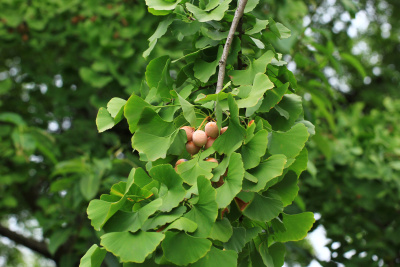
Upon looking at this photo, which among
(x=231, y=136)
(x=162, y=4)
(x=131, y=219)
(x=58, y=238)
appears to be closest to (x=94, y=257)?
(x=131, y=219)

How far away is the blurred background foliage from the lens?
7.54 feet

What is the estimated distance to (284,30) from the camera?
1.06 m

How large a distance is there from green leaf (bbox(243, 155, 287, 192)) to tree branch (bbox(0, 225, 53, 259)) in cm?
269

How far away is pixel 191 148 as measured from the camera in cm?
82

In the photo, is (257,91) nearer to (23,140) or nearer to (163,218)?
(163,218)

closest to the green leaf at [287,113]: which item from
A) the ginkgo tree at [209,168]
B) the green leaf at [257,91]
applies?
the ginkgo tree at [209,168]

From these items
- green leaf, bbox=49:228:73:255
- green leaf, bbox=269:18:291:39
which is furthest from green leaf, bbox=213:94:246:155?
green leaf, bbox=49:228:73:255

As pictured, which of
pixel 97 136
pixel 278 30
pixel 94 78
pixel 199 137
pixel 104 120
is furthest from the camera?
pixel 97 136

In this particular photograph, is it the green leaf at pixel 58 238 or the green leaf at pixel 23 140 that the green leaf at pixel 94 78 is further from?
the green leaf at pixel 58 238

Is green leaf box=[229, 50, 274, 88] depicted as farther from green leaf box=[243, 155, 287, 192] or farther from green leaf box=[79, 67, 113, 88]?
green leaf box=[79, 67, 113, 88]

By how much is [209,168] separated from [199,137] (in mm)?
68

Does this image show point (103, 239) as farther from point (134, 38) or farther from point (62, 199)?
point (134, 38)

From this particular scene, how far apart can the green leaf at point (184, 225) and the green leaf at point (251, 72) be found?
33cm

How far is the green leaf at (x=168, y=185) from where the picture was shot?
723 millimetres
